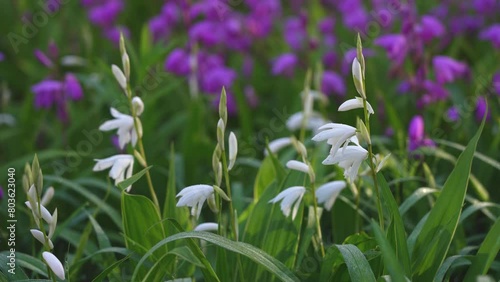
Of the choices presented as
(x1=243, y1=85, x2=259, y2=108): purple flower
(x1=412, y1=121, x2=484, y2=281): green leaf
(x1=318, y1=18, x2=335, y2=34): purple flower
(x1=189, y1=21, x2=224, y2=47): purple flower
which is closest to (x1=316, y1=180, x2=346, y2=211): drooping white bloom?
(x1=412, y1=121, x2=484, y2=281): green leaf

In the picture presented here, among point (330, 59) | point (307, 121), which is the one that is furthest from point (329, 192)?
point (330, 59)

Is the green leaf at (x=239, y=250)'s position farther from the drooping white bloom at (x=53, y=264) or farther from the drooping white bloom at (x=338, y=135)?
the drooping white bloom at (x=338, y=135)

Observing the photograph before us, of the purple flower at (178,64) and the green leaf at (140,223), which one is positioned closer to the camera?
the green leaf at (140,223)

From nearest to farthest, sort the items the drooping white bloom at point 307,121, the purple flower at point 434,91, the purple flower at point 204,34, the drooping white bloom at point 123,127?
1. the drooping white bloom at point 123,127
2. the drooping white bloom at point 307,121
3. the purple flower at point 434,91
4. the purple flower at point 204,34

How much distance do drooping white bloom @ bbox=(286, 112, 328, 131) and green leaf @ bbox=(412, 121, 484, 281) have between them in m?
1.15

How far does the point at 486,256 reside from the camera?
203cm

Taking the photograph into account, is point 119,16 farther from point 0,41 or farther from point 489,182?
point 489,182

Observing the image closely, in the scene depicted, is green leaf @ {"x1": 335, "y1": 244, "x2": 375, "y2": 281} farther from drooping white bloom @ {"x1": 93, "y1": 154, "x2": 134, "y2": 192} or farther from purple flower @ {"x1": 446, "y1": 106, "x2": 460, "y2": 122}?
purple flower @ {"x1": 446, "y1": 106, "x2": 460, "y2": 122}

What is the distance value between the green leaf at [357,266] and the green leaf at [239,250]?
0.17 metres

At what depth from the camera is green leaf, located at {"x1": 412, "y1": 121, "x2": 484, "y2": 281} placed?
207 centimetres

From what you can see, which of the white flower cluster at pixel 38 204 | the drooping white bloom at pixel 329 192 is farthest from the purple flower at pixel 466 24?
the white flower cluster at pixel 38 204

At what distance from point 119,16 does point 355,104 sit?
393cm

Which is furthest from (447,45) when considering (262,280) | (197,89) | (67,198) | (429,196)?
(262,280)

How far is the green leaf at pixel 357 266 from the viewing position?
6.23 ft
